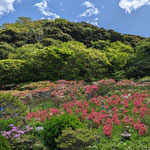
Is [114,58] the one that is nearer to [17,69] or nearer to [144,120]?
[17,69]

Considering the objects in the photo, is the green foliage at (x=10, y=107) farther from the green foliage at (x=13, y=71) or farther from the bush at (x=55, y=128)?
the green foliage at (x=13, y=71)

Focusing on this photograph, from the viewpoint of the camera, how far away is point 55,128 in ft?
11.6

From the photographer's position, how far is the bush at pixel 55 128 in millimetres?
3486

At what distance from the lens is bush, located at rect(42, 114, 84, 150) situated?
3486mm

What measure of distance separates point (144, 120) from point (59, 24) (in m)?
27.9

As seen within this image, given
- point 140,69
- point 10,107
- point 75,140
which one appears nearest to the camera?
point 75,140

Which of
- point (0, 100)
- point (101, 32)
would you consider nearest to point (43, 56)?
point (0, 100)

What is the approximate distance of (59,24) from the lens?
28844mm

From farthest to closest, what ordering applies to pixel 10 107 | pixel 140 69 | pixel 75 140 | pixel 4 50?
pixel 4 50 → pixel 140 69 → pixel 10 107 → pixel 75 140

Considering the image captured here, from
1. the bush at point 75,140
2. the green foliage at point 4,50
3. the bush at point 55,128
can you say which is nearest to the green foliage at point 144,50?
the bush at point 55,128

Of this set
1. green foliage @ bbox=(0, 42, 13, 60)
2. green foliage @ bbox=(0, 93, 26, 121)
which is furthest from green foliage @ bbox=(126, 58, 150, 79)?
green foliage @ bbox=(0, 42, 13, 60)

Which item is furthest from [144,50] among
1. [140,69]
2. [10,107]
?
[10,107]

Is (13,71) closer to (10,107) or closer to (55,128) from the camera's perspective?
(10,107)

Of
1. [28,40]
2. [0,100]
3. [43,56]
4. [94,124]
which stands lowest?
[94,124]
